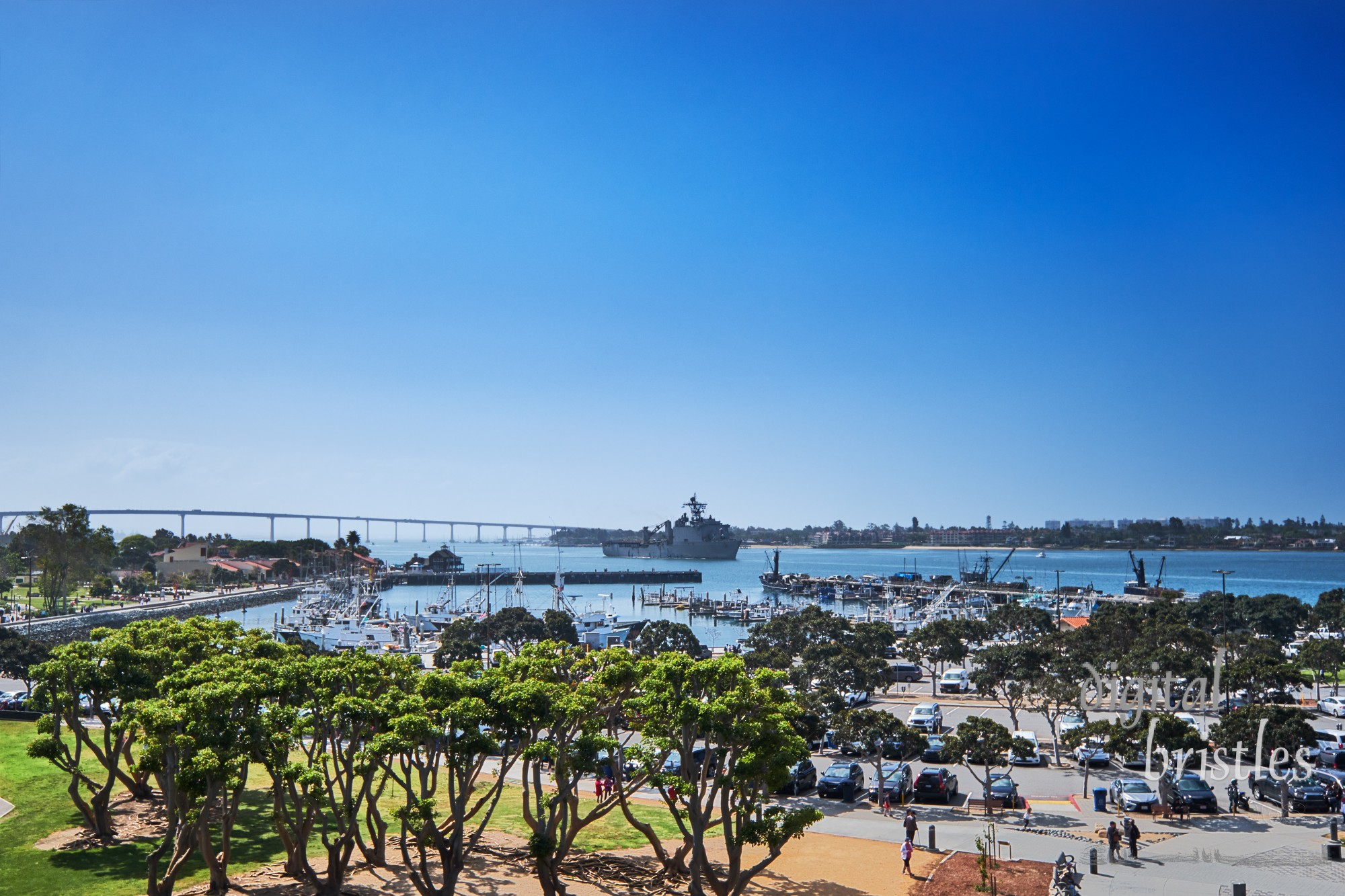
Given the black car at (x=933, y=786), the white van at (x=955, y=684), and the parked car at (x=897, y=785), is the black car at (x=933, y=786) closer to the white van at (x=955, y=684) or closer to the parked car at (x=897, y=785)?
the parked car at (x=897, y=785)

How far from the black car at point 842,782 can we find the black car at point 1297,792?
9789mm

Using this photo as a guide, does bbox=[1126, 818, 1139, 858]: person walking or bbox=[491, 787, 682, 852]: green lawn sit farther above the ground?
bbox=[1126, 818, 1139, 858]: person walking

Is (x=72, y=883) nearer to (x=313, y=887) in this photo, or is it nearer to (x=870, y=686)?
(x=313, y=887)

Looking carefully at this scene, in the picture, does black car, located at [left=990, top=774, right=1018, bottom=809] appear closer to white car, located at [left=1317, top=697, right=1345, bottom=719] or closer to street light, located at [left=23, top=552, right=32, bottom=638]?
white car, located at [left=1317, top=697, right=1345, bottom=719]

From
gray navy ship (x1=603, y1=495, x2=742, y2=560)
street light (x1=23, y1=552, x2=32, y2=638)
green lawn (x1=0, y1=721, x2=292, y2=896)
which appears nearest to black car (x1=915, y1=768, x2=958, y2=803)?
green lawn (x1=0, y1=721, x2=292, y2=896)

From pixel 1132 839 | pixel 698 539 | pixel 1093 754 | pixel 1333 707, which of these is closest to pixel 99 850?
pixel 1132 839

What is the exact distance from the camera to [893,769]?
2553 cm

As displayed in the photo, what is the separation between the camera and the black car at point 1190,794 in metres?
21.4

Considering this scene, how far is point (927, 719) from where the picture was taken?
106 ft

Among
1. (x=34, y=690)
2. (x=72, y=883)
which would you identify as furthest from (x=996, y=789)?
(x=34, y=690)

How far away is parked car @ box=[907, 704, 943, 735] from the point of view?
3148 cm

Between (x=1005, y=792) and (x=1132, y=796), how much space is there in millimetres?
3001

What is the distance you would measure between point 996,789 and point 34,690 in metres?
22.0

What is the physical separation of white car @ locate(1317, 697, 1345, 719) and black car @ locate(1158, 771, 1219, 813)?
668 inches
